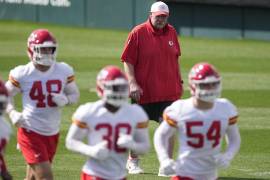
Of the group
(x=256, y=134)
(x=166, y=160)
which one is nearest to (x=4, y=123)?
(x=166, y=160)

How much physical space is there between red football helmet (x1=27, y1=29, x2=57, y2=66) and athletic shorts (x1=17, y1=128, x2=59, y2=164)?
83 centimetres

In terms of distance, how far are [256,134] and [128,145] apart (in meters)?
7.87

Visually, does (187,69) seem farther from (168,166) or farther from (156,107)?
(168,166)

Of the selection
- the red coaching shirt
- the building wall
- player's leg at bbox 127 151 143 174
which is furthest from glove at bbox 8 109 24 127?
the building wall

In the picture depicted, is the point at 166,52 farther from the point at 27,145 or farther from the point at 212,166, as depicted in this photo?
the point at 212,166

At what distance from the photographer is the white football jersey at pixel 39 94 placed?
34.4 ft

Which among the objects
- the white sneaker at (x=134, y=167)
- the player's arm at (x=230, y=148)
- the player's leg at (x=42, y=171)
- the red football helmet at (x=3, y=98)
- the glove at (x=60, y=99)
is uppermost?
the red football helmet at (x=3, y=98)

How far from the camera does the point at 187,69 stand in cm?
2627

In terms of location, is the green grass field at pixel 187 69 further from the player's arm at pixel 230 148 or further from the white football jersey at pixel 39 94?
the player's arm at pixel 230 148

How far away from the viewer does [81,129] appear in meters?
8.65

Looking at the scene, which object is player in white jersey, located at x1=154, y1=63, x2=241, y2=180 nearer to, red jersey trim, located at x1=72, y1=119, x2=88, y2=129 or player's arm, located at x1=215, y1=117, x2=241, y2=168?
player's arm, located at x1=215, y1=117, x2=241, y2=168

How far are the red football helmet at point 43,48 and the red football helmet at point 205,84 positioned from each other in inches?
84.6

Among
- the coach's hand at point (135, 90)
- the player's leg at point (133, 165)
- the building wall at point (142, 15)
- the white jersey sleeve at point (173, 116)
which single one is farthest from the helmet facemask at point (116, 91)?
the building wall at point (142, 15)

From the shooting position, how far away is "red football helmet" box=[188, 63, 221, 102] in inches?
346
